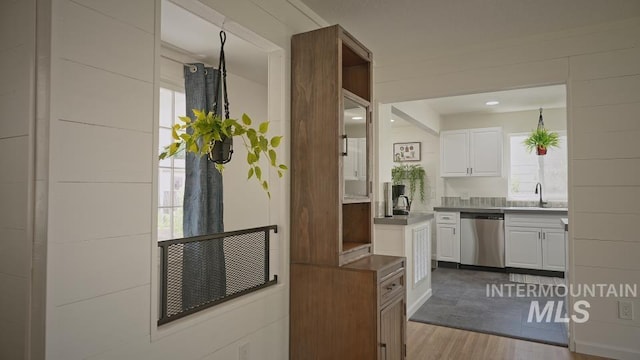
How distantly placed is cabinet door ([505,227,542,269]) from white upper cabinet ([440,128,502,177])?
0.99 metres

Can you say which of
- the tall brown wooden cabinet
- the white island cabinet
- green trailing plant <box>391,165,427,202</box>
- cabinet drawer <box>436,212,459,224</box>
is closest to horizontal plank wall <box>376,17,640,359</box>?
the white island cabinet

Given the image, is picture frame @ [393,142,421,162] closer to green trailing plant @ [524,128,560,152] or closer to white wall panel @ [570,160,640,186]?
green trailing plant @ [524,128,560,152]

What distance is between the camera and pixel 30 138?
3.99 ft

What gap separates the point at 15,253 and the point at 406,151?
6.52 metres

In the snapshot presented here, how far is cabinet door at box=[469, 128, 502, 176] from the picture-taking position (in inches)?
245

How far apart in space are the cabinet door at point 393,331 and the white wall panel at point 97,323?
4.22ft

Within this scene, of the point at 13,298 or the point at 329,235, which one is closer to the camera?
the point at 13,298

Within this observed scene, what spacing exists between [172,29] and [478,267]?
5405mm

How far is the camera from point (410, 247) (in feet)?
12.8

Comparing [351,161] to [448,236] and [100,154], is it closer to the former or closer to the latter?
[100,154]

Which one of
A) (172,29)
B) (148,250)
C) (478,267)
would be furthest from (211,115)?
(478,267)

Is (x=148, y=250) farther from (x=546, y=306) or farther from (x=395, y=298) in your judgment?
(x=546, y=306)
